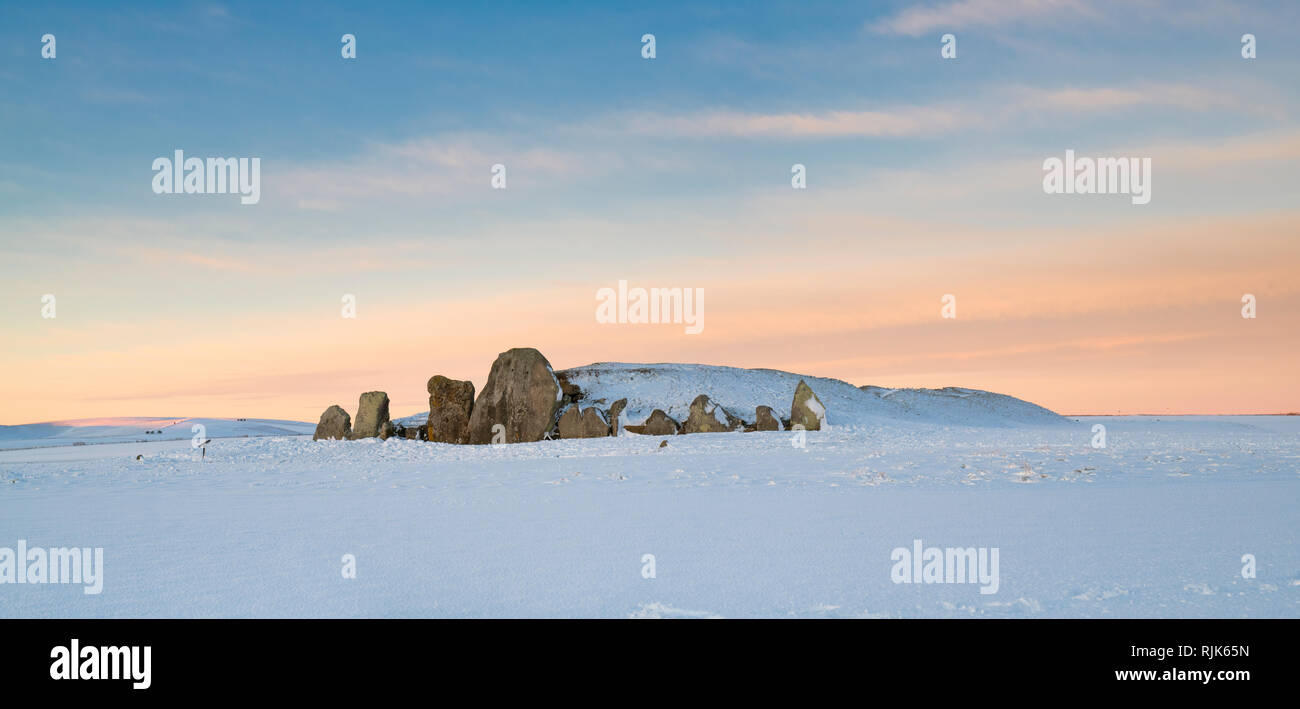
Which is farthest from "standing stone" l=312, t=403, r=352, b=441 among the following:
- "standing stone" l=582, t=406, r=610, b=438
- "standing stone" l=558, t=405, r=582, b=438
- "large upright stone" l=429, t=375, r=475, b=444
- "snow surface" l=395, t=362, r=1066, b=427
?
"standing stone" l=582, t=406, r=610, b=438

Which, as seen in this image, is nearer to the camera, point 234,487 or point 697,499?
point 697,499

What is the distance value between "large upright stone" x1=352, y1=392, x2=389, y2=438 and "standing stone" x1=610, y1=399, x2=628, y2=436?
26.0 ft

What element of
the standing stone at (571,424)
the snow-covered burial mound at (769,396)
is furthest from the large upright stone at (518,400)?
the snow-covered burial mound at (769,396)

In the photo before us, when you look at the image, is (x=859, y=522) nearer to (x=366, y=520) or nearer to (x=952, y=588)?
(x=952, y=588)

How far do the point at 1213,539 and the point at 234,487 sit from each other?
47.7 feet

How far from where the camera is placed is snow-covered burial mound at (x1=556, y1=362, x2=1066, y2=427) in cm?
3412

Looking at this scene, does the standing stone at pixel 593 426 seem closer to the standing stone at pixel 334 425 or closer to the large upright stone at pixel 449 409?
the large upright stone at pixel 449 409

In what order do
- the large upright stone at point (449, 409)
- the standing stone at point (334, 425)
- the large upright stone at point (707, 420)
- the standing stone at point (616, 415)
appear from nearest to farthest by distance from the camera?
1. the large upright stone at point (707, 420)
2. the standing stone at point (616, 415)
3. the large upright stone at point (449, 409)
4. the standing stone at point (334, 425)

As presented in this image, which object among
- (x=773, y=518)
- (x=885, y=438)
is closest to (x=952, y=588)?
(x=773, y=518)

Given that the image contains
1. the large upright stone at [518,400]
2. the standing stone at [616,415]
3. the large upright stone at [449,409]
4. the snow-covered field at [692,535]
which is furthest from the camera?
the large upright stone at [449,409]

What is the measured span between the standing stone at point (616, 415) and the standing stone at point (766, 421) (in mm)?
4704

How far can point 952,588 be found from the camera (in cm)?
578

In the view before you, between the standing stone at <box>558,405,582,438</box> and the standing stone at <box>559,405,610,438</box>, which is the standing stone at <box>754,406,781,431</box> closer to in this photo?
the standing stone at <box>559,405,610,438</box>

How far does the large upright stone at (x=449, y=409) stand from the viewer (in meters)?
29.2
